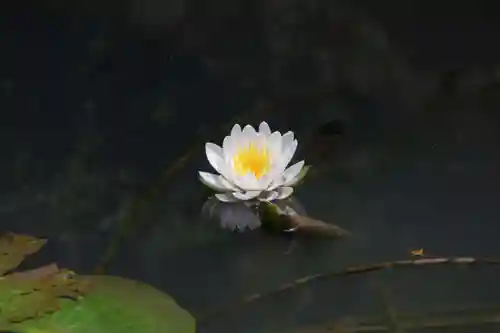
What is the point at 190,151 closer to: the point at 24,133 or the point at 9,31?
the point at 24,133

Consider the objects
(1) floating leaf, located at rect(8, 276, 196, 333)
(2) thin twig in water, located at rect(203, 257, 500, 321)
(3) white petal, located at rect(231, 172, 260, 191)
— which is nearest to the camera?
(1) floating leaf, located at rect(8, 276, 196, 333)

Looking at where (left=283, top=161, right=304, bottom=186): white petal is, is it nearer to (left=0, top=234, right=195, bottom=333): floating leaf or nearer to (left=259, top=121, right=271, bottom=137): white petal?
(left=259, top=121, right=271, bottom=137): white petal

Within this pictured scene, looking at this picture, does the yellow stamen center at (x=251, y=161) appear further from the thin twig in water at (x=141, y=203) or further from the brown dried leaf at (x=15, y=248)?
the brown dried leaf at (x=15, y=248)

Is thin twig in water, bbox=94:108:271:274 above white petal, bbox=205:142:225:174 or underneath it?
underneath

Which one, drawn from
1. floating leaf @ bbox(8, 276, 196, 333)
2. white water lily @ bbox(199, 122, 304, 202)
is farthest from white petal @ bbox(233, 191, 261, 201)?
floating leaf @ bbox(8, 276, 196, 333)

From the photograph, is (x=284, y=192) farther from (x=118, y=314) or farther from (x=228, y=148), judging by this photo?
(x=118, y=314)

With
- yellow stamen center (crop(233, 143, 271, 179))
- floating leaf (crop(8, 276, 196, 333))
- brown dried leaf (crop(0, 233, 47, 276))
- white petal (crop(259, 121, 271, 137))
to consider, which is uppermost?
white petal (crop(259, 121, 271, 137))

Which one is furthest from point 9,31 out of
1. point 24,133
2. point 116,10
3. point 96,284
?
point 96,284

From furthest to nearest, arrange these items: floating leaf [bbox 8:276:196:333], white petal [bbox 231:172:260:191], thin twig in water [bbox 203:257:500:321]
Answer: white petal [bbox 231:172:260:191]
thin twig in water [bbox 203:257:500:321]
floating leaf [bbox 8:276:196:333]
